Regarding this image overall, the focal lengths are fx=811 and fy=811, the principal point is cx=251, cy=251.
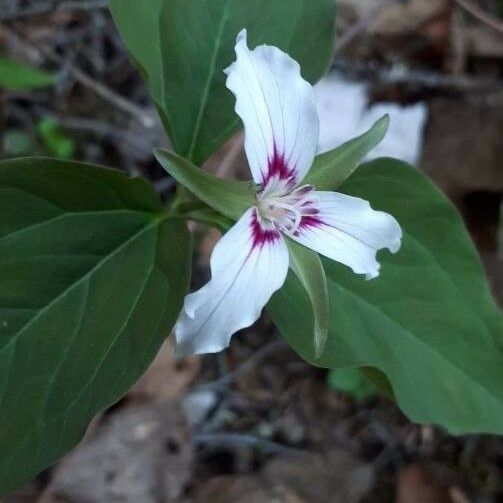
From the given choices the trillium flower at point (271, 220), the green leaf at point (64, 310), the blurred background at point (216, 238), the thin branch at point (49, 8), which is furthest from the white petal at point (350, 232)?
the thin branch at point (49, 8)

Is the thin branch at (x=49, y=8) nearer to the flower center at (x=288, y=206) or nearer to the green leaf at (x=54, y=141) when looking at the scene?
the green leaf at (x=54, y=141)

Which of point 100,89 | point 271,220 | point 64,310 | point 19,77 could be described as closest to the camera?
point 271,220

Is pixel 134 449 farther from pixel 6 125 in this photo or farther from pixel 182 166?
pixel 182 166

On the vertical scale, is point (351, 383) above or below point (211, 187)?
below

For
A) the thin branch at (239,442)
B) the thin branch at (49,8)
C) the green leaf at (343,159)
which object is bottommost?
the thin branch at (239,442)

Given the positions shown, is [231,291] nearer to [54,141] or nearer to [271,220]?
[271,220]

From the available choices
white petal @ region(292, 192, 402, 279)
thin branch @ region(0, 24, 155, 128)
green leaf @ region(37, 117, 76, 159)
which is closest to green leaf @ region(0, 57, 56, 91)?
green leaf @ region(37, 117, 76, 159)

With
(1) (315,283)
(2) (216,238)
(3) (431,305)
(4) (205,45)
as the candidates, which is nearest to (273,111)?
(1) (315,283)
